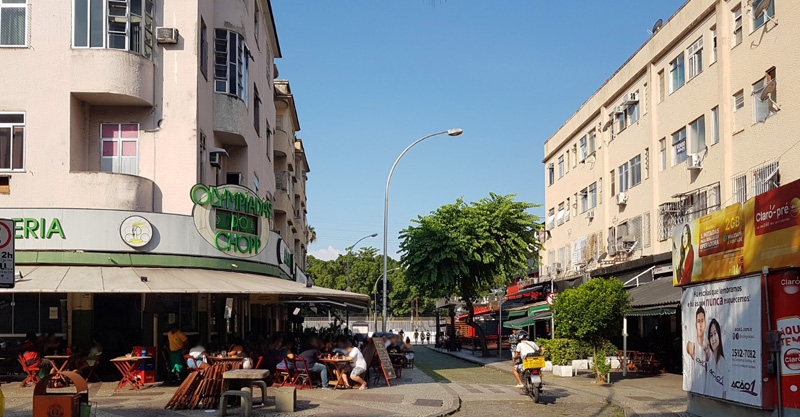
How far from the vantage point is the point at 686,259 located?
49.5ft

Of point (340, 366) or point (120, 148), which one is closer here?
point (340, 366)

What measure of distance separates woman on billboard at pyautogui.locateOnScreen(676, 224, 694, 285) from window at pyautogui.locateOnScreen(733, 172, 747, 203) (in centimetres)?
1023

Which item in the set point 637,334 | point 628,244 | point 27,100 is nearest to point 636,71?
point 628,244

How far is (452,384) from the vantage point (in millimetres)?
22984

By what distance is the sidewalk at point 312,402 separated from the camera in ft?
48.6

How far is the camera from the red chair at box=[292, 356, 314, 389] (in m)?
19.5

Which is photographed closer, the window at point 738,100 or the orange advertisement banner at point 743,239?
the orange advertisement banner at point 743,239

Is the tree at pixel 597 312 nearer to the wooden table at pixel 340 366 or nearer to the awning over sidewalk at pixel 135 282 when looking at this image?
the wooden table at pixel 340 366

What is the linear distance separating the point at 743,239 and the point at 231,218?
41.9 ft

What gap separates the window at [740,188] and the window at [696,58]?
4.54 metres

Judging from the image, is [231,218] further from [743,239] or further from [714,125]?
[714,125]

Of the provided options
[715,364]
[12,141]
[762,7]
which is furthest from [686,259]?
[12,141]

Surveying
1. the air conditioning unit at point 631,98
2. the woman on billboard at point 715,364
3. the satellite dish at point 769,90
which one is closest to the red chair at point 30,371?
the woman on billboard at point 715,364

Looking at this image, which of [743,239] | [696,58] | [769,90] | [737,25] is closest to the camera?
[743,239]
